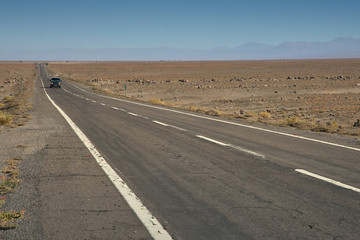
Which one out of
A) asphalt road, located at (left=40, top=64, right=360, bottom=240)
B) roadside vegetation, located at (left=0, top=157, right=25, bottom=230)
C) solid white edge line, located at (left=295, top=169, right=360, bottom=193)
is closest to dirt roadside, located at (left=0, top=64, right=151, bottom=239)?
roadside vegetation, located at (left=0, top=157, right=25, bottom=230)

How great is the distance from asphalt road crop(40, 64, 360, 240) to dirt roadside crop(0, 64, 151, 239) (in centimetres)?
45

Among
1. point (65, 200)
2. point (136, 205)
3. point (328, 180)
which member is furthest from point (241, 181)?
point (65, 200)

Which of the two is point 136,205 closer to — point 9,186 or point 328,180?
point 9,186

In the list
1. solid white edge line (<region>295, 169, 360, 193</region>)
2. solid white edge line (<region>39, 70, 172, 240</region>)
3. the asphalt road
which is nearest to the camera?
solid white edge line (<region>39, 70, 172, 240</region>)

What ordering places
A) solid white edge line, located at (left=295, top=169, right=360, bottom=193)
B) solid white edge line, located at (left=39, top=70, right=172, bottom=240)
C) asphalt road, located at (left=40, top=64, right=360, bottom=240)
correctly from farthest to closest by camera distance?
1. solid white edge line, located at (left=295, top=169, right=360, bottom=193)
2. asphalt road, located at (left=40, top=64, right=360, bottom=240)
3. solid white edge line, located at (left=39, top=70, right=172, bottom=240)

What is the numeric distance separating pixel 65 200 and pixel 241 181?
9.48ft

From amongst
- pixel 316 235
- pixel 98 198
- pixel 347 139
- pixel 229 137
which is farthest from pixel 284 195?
pixel 347 139

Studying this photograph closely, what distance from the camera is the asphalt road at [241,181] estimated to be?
469cm

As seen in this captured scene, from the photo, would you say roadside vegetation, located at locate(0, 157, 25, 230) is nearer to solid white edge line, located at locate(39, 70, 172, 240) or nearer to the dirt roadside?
the dirt roadside

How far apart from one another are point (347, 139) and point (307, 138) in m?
1.18

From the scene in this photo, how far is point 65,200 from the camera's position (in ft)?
18.7

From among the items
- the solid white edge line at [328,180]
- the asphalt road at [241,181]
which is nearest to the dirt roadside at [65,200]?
the asphalt road at [241,181]

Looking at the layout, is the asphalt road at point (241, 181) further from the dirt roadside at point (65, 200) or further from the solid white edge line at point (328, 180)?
the dirt roadside at point (65, 200)

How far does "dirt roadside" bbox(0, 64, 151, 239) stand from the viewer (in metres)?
4.55
